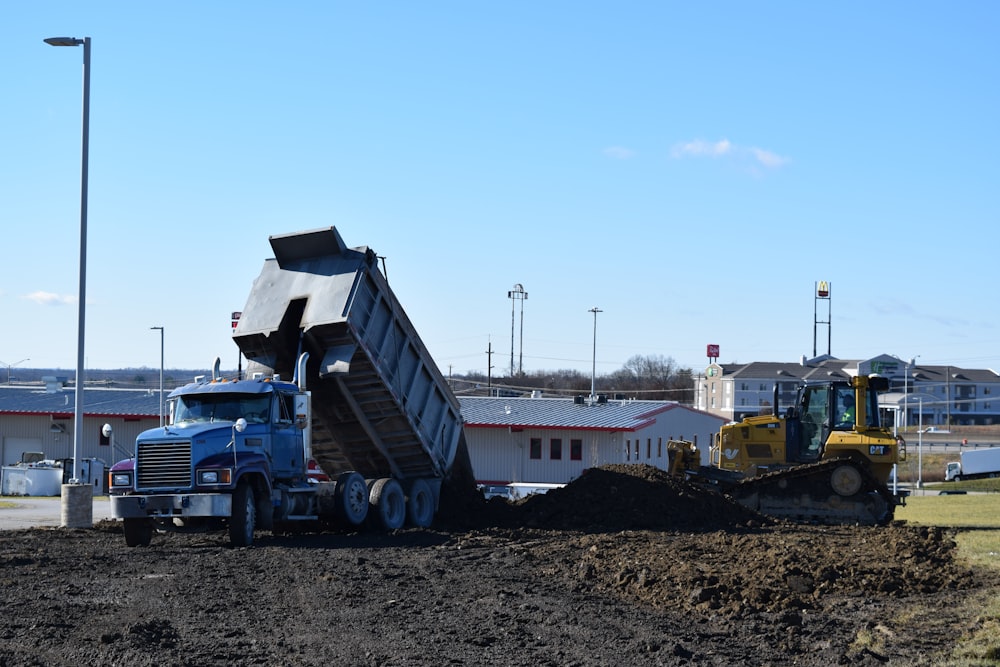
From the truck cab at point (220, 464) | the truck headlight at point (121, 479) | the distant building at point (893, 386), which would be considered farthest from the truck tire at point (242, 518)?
the distant building at point (893, 386)

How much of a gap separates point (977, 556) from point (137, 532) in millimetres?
12596

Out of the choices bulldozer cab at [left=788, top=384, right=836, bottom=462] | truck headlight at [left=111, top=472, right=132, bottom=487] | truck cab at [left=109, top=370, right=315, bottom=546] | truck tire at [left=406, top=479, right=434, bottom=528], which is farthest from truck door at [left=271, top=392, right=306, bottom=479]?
bulldozer cab at [left=788, top=384, right=836, bottom=462]

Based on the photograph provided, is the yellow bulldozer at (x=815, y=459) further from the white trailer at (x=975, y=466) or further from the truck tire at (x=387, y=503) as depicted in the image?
the white trailer at (x=975, y=466)

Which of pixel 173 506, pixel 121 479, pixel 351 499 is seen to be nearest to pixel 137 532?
pixel 121 479

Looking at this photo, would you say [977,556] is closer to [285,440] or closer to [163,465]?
[285,440]

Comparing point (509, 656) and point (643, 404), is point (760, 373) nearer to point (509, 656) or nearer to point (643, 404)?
point (643, 404)

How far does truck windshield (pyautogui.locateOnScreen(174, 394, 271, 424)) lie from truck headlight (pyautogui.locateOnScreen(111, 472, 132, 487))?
4.43 feet

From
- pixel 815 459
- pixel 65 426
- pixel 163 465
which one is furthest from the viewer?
pixel 65 426

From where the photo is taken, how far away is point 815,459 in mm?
25266

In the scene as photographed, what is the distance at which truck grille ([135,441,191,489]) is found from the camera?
58.0 ft

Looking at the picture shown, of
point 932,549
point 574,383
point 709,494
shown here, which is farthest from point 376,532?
point 574,383

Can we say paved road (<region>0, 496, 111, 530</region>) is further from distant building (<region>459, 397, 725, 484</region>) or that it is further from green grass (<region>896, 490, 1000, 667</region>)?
distant building (<region>459, 397, 725, 484</region>)

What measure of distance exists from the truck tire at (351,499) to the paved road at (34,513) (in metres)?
4.29

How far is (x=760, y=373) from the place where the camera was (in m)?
140
